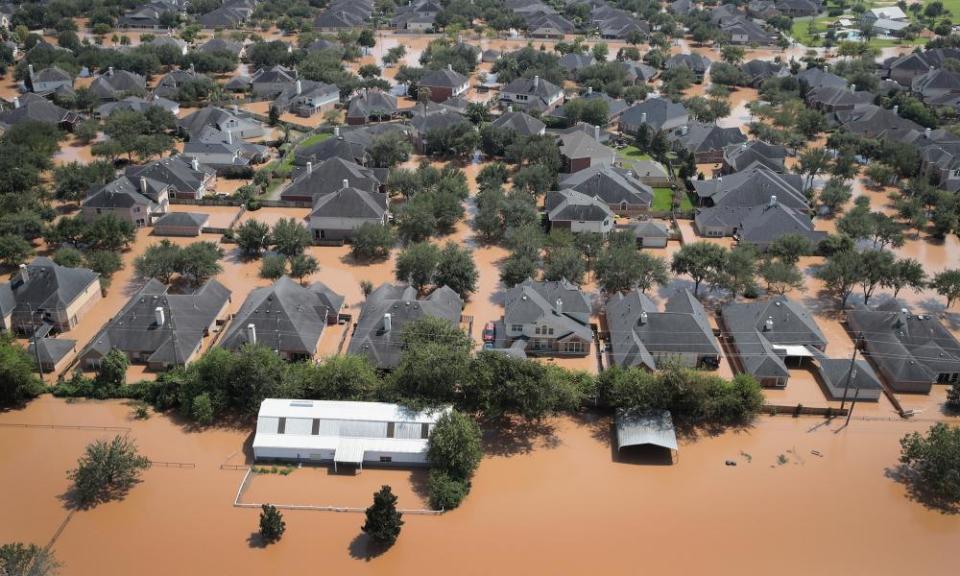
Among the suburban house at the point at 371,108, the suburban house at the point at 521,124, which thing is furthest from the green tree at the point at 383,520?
the suburban house at the point at 371,108

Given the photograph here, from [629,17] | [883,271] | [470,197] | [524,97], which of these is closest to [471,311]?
[470,197]

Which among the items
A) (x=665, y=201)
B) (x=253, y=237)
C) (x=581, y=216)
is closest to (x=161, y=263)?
(x=253, y=237)

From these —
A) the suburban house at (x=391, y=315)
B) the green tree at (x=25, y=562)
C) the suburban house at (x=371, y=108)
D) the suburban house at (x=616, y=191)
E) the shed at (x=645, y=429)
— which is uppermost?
the green tree at (x=25, y=562)

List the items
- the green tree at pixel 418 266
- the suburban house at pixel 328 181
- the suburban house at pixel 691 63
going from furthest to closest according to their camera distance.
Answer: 1. the suburban house at pixel 691 63
2. the suburban house at pixel 328 181
3. the green tree at pixel 418 266

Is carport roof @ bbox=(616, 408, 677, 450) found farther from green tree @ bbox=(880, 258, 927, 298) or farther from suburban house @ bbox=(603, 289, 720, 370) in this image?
green tree @ bbox=(880, 258, 927, 298)

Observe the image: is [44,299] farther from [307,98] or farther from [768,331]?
[307,98]

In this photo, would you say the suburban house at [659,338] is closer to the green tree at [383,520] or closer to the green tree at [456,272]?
the green tree at [456,272]

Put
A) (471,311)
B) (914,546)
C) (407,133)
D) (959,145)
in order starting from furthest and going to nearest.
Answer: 1. (407,133)
2. (959,145)
3. (471,311)
4. (914,546)

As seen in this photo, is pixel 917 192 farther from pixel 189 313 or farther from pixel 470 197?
pixel 189 313
